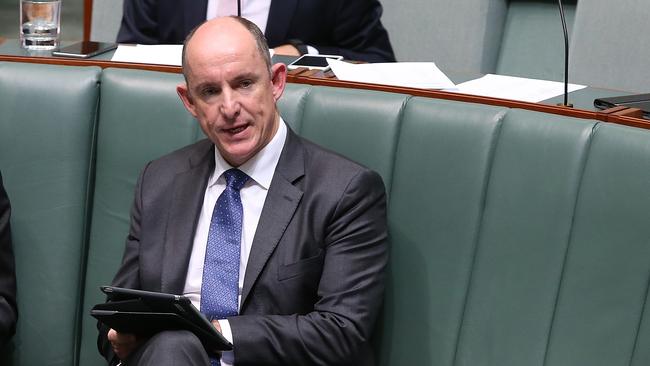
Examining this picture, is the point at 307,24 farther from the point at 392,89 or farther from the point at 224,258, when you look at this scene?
the point at 224,258

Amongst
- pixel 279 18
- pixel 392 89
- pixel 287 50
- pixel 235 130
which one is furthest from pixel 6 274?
pixel 279 18

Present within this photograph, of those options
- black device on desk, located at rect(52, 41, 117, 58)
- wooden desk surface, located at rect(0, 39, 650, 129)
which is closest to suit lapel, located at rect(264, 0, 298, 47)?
black device on desk, located at rect(52, 41, 117, 58)

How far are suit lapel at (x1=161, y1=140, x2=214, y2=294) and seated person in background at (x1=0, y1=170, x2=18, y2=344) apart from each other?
0.40 metres

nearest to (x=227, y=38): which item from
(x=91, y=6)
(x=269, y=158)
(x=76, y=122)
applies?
(x=269, y=158)

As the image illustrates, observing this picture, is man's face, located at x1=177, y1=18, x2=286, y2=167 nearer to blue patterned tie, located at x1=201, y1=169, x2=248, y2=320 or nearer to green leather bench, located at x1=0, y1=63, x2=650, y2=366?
blue patterned tie, located at x1=201, y1=169, x2=248, y2=320

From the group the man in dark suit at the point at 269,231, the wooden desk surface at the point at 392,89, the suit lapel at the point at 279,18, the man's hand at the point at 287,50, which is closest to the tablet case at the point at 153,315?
the man in dark suit at the point at 269,231

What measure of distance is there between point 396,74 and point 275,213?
494 mm

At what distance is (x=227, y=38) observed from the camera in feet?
6.64

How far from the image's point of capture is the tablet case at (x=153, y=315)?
1821mm

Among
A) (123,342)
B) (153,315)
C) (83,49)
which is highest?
(83,49)

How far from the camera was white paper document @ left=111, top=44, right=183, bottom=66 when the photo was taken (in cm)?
251

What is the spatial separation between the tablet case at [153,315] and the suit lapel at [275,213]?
0.53ft

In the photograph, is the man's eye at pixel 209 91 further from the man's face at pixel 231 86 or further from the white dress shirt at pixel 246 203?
the white dress shirt at pixel 246 203

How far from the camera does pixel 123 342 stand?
2076 millimetres
